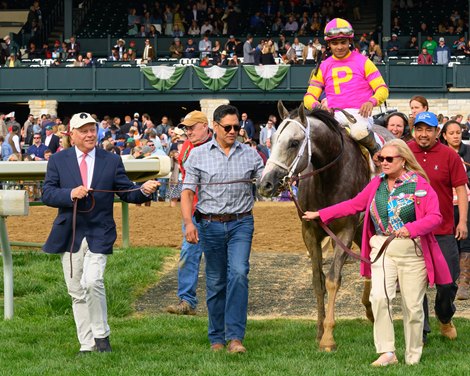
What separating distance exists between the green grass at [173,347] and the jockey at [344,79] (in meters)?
1.88

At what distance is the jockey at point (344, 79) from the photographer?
9422 millimetres

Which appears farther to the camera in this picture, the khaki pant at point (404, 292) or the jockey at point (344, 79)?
the jockey at point (344, 79)

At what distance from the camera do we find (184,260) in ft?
32.3

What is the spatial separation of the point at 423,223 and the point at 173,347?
2.13m

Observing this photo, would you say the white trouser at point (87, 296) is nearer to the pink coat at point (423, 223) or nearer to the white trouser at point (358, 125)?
the pink coat at point (423, 223)

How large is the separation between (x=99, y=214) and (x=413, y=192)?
2.21m

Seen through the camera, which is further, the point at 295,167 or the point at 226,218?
the point at 295,167

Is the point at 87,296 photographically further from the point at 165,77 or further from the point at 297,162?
the point at 165,77

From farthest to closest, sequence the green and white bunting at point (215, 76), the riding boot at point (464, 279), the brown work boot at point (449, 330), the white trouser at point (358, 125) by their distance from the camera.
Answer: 1. the green and white bunting at point (215, 76)
2. the riding boot at point (464, 279)
3. the white trouser at point (358, 125)
4. the brown work boot at point (449, 330)

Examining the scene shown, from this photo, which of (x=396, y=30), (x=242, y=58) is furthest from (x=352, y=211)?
(x=396, y=30)

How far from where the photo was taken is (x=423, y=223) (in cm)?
714

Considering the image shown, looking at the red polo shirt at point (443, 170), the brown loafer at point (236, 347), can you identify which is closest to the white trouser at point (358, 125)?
the red polo shirt at point (443, 170)

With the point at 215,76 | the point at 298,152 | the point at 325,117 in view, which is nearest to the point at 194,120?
the point at 325,117

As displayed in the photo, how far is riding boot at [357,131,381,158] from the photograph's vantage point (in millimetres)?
9023
